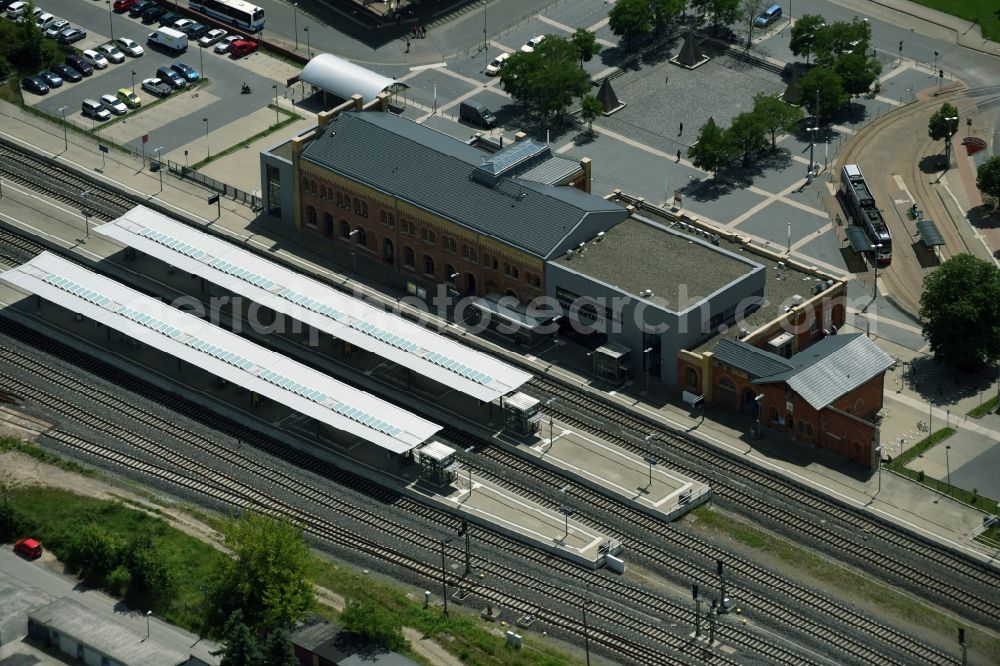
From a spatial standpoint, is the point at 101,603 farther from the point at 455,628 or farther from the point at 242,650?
the point at 455,628

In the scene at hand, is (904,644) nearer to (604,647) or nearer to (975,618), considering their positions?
(975,618)

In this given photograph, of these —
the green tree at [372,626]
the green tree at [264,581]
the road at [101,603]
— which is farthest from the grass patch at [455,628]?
the road at [101,603]

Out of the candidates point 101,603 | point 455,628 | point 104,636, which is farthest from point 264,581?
point 455,628

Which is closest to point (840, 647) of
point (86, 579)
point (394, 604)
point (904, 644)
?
point (904, 644)

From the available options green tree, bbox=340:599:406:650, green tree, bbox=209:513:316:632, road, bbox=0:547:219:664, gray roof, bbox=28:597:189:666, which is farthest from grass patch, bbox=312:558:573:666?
gray roof, bbox=28:597:189:666

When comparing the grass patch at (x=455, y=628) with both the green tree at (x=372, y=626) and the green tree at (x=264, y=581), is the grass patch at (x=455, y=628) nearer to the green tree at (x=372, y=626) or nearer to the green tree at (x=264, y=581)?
the green tree at (x=372, y=626)

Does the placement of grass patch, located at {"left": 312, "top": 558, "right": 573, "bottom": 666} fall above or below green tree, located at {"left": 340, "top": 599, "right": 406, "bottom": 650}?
below

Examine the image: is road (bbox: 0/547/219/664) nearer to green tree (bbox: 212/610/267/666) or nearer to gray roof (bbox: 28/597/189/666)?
gray roof (bbox: 28/597/189/666)
